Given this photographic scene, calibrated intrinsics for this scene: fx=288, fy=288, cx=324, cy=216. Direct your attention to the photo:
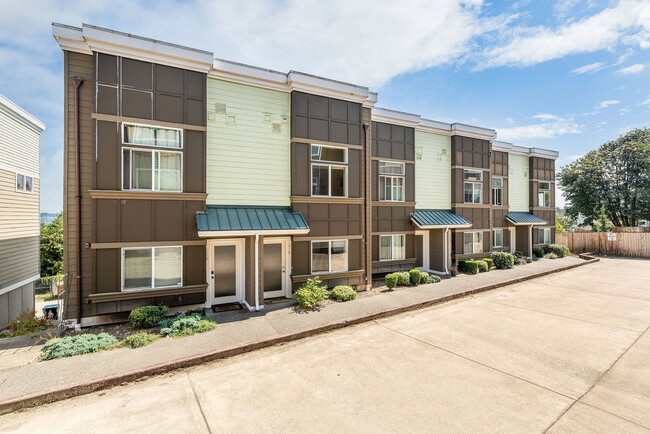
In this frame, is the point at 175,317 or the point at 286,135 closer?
the point at 175,317

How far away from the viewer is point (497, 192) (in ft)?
71.5

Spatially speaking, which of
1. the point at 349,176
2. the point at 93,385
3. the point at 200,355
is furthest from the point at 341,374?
the point at 349,176

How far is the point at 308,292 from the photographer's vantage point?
10.4 m

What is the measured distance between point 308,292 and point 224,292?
3161mm

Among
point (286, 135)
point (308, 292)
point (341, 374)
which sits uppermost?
point (286, 135)

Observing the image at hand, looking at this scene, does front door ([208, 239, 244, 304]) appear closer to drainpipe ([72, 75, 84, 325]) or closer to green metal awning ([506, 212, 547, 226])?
drainpipe ([72, 75, 84, 325])

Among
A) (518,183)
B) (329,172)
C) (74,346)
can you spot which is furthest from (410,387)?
(518,183)

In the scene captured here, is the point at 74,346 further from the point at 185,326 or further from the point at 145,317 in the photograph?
the point at 185,326

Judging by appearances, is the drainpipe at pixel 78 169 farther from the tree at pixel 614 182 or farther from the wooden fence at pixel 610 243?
the tree at pixel 614 182

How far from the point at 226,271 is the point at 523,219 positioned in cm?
2216

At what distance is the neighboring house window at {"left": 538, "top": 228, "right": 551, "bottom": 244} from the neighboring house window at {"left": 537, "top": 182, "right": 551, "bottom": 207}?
2.17 m

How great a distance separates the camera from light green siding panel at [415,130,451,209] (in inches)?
666

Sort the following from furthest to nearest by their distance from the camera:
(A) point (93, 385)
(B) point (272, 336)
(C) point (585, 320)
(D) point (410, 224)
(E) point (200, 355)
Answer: (D) point (410, 224) → (C) point (585, 320) → (B) point (272, 336) → (E) point (200, 355) → (A) point (93, 385)

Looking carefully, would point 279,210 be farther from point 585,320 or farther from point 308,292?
point 585,320
